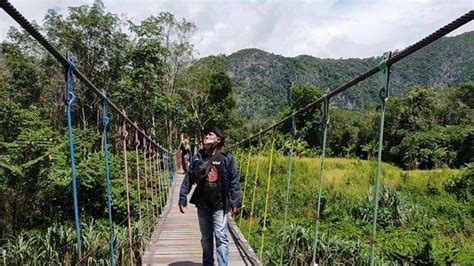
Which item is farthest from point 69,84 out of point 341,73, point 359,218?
point 341,73

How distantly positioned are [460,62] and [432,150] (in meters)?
62.7

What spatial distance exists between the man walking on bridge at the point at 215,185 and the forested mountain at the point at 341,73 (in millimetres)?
62488

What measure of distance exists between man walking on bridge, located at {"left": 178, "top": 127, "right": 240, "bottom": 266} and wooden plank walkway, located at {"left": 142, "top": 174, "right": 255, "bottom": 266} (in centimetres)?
73

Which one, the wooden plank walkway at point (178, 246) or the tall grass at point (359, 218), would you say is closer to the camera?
the wooden plank walkway at point (178, 246)

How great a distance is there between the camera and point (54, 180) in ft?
18.4

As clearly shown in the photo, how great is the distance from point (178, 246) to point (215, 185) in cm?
155

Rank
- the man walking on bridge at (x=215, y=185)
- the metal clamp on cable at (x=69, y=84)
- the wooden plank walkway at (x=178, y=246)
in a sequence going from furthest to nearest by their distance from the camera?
the wooden plank walkway at (x=178, y=246) < the man walking on bridge at (x=215, y=185) < the metal clamp on cable at (x=69, y=84)

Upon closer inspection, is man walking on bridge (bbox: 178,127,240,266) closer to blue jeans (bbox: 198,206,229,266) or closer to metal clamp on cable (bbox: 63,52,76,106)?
blue jeans (bbox: 198,206,229,266)

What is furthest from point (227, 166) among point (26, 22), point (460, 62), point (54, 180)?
point (460, 62)

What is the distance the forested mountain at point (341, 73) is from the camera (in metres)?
72.9

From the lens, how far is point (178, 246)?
4016 millimetres

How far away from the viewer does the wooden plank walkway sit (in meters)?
3.50

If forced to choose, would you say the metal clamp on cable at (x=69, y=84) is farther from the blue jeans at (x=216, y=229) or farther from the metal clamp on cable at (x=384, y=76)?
the blue jeans at (x=216, y=229)

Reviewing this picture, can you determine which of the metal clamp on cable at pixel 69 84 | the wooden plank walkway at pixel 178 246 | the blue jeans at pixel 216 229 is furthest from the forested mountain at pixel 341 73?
the metal clamp on cable at pixel 69 84
